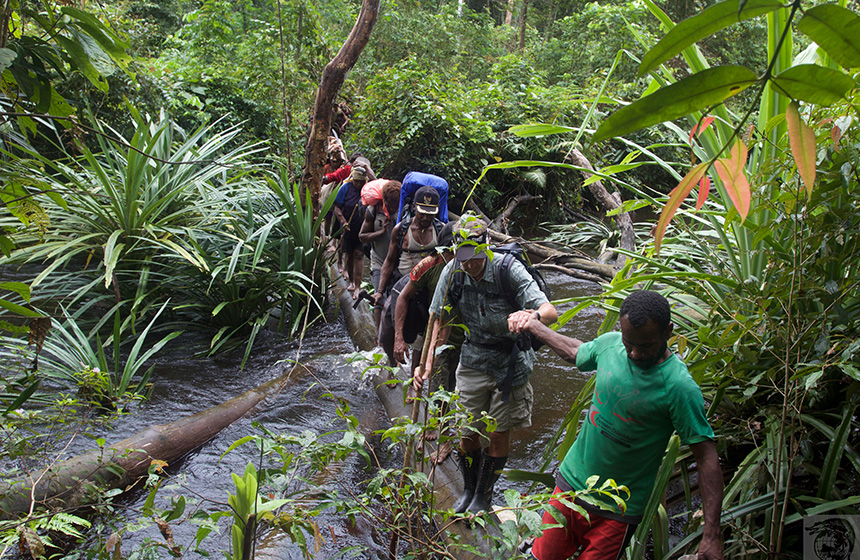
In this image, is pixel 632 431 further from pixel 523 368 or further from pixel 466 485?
pixel 466 485

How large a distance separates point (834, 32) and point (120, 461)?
3418 mm

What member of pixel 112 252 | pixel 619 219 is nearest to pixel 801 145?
pixel 112 252

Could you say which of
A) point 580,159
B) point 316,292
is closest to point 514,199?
point 580,159

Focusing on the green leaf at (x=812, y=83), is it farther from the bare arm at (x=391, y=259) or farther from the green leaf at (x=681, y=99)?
the bare arm at (x=391, y=259)

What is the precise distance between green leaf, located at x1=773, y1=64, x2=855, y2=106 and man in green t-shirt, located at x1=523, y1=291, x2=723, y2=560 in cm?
132

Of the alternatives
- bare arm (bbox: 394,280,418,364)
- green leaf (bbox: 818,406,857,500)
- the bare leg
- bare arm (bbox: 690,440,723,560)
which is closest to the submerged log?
bare arm (bbox: 394,280,418,364)

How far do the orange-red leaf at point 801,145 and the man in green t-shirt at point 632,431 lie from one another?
1.28m

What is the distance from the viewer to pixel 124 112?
347 inches

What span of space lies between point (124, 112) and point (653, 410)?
30.5 feet

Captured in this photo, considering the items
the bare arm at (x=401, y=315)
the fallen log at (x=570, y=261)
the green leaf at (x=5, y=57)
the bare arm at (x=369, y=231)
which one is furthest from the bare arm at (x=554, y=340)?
the fallen log at (x=570, y=261)

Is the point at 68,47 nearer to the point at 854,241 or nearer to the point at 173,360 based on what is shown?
the point at 854,241

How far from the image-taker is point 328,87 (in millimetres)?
5680

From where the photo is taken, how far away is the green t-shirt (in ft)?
6.17

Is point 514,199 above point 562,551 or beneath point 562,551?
above
